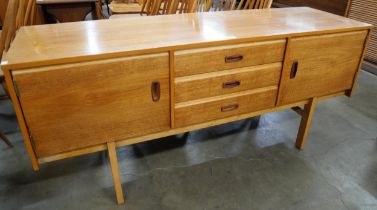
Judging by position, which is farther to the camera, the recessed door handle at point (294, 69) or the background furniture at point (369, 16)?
the background furniture at point (369, 16)

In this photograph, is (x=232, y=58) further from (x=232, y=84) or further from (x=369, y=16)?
(x=369, y=16)

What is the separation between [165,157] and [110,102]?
0.73m

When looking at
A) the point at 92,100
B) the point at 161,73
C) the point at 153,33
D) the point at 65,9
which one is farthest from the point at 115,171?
the point at 65,9

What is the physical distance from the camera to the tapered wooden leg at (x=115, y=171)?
1.31 m

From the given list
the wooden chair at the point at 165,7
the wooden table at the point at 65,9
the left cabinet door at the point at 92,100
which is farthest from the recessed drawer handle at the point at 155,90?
the wooden table at the point at 65,9

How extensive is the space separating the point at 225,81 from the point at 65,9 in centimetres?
209

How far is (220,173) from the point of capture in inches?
67.3

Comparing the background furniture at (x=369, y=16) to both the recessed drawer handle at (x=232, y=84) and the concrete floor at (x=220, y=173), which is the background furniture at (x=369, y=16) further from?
the recessed drawer handle at (x=232, y=84)

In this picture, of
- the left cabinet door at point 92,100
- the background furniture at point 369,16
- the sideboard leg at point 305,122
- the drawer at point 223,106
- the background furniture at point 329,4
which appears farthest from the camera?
the background furniture at point 329,4

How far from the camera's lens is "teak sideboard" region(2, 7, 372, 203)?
3.61 feet

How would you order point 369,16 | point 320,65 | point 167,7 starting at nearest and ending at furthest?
1. point 320,65
2. point 167,7
3. point 369,16

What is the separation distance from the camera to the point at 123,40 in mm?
1243

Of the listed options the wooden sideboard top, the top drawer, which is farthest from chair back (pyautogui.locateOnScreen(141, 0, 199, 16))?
the top drawer

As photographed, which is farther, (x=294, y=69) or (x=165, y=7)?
(x=165, y=7)
